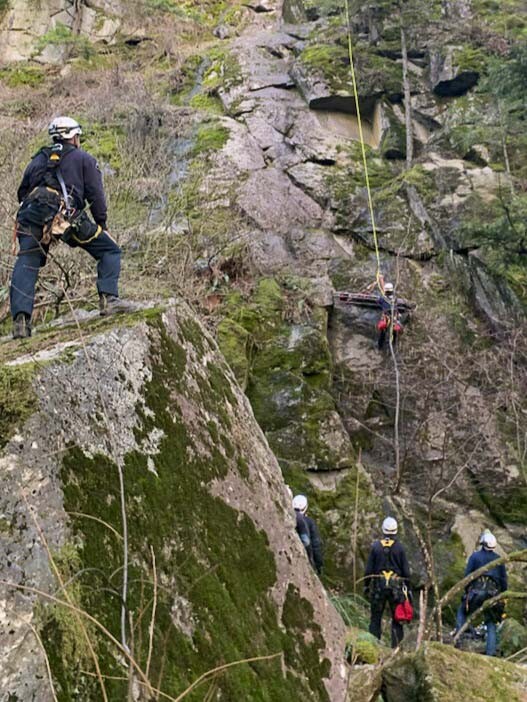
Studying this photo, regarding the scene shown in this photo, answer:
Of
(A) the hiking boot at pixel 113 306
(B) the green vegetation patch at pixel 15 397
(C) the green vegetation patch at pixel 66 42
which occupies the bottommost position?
(C) the green vegetation patch at pixel 66 42

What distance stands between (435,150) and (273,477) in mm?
16915

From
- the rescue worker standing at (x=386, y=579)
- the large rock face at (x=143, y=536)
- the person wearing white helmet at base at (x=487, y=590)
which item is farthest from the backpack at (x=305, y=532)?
the large rock face at (x=143, y=536)

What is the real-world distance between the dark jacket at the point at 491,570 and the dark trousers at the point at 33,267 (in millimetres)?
4750

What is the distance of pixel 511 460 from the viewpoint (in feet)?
39.2

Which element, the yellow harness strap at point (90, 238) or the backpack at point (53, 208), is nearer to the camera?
the backpack at point (53, 208)

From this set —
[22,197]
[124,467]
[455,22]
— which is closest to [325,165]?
[455,22]

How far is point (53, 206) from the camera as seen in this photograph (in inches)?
151

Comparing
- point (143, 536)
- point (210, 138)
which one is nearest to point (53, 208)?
point (143, 536)

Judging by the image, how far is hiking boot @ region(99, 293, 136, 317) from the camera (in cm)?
357

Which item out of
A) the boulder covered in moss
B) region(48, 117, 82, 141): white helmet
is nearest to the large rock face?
the boulder covered in moss

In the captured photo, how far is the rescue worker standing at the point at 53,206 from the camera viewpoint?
3.85 metres

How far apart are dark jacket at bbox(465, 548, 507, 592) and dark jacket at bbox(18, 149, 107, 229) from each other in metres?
5.13

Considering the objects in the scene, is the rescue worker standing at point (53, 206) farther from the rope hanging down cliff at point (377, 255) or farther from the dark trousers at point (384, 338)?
the dark trousers at point (384, 338)

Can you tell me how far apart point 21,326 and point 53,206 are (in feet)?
2.49
